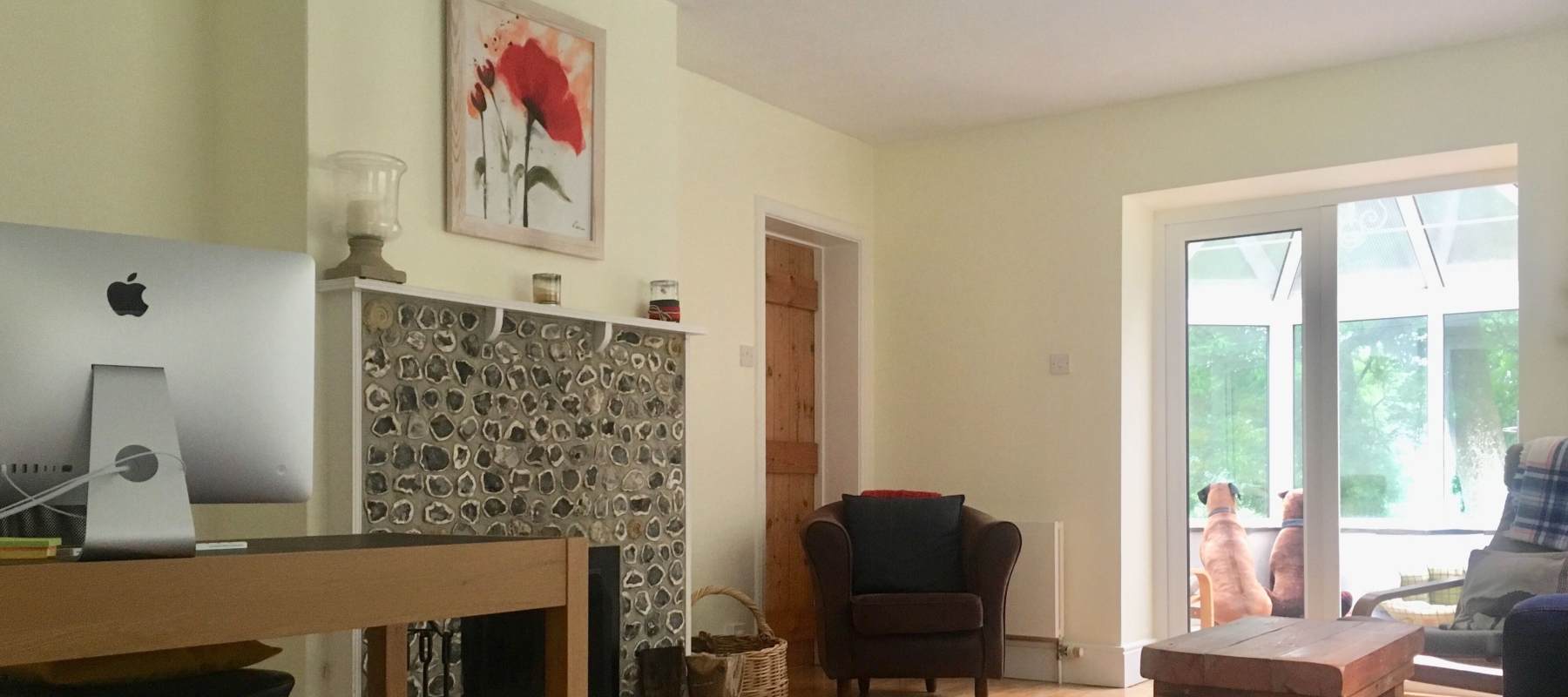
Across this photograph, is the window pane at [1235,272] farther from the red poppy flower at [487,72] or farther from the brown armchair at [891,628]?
the red poppy flower at [487,72]

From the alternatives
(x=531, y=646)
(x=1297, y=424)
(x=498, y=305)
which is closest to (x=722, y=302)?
(x=498, y=305)

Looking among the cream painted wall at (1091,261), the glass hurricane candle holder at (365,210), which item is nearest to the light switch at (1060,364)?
the cream painted wall at (1091,261)

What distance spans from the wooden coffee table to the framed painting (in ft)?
7.33

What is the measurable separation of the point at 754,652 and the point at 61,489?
3.46m

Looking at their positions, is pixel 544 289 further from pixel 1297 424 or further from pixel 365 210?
pixel 1297 424

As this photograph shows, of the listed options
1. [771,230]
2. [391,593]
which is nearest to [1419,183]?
[771,230]

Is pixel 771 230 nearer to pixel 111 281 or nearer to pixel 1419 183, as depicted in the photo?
pixel 1419 183

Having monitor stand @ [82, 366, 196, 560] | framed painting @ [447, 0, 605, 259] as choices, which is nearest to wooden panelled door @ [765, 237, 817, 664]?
framed painting @ [447, 0, 605, 259]

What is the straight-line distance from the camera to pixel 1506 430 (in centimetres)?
514

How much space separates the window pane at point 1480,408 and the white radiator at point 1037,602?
1.66 m

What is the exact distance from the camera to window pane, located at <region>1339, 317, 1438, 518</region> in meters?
5.37

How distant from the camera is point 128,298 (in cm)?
157

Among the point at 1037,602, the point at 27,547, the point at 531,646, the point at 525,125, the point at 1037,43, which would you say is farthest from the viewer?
the point at 1037,602

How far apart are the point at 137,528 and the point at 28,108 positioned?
7.50ft
